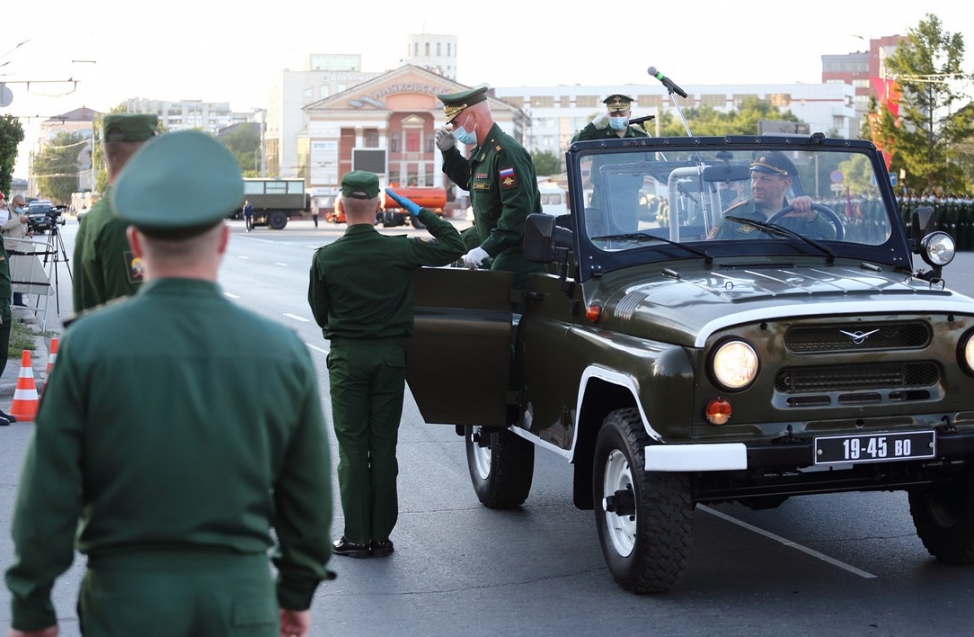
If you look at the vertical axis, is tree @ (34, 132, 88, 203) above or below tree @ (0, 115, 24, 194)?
below

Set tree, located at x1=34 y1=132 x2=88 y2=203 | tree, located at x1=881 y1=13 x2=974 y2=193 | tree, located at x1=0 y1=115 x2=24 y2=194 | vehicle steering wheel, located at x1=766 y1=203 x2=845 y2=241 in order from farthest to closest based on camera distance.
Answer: tree, located at x1=34 y1=132 x2=88 y2=203, tree, located at x1=881 y1=13 x2=974 y2=193, tree, located at x1=0 y1=115 x2=24 y2=194, vehicle steering wheel, located at x1=766 y1=203 x2=845 y2=241

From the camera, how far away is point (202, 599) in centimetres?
282

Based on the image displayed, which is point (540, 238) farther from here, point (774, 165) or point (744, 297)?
point (774, 165)

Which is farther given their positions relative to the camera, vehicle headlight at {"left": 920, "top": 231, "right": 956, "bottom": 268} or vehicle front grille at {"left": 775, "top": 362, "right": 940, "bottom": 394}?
vehicle headlight at {"left": 920, "top": 231, "right": 956, "bottom": 268}

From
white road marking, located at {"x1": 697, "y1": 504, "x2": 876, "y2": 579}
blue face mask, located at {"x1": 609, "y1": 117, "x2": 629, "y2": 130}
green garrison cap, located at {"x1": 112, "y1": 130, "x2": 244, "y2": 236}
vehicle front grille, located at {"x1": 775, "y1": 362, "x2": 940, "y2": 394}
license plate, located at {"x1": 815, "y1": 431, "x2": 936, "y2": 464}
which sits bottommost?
white road marking, located at {"x1": 697, "y1": 504, "x2": 876, "y2": 579}

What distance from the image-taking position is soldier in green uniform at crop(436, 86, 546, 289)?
8375 mm

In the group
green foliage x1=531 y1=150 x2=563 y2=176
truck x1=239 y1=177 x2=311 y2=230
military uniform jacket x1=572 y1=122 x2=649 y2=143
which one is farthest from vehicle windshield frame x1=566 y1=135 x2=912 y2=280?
green foliage x1=531 y1=150 x2=563 y2=176

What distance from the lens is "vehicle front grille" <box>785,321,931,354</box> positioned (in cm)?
637

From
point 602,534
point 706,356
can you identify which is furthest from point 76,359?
point 602,534

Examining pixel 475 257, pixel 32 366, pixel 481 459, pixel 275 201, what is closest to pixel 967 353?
pixel 475 257

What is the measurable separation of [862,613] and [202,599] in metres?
4.23

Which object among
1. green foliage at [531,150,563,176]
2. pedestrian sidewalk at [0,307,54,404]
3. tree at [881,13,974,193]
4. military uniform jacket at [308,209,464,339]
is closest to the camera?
military uniform jacket at [308,209,464,339]

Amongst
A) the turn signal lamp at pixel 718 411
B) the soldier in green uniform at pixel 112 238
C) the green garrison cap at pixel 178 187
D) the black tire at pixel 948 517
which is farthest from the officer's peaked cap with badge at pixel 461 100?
the green garrison cap at pixel 178 187

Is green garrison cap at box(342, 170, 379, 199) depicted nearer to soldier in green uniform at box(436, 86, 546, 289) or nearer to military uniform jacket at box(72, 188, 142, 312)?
soldier in green uniform at box(436, 86, 546, 289)
